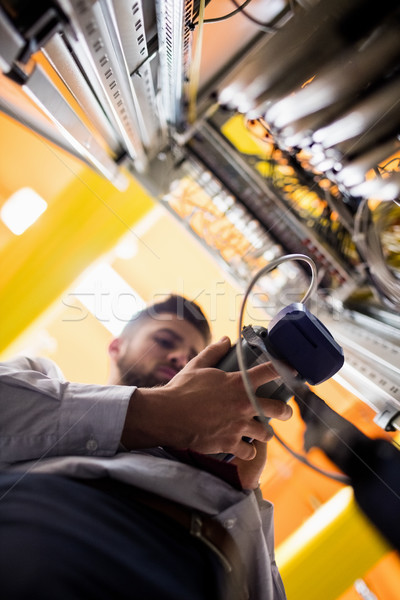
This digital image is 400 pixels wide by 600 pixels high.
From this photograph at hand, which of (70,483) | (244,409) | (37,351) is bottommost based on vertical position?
(244,409)

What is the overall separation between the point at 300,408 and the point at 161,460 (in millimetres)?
377

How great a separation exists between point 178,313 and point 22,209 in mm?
990

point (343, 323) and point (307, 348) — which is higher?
point (307, 348)

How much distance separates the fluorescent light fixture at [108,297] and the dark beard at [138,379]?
0.39 metres

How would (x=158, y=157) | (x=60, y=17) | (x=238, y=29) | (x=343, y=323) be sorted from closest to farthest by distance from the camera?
1. (x=60, y=17)
2. (x=238, y=29)
3. (x=343, y=323)
4. (x=158, y=157)

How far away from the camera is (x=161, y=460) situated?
25.0 inches

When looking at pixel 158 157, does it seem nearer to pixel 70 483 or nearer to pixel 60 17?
pixel 60 17

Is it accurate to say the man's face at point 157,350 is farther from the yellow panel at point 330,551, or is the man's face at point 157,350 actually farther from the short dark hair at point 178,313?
the yellow panel at point 330,551

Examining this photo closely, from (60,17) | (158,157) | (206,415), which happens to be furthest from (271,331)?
(158,157)

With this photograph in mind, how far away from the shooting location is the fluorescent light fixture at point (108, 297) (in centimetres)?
146

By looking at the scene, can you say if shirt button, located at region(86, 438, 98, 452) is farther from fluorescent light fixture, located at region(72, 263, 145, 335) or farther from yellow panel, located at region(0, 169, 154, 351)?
yellow panel, located at region(0, 169, 154, 351)

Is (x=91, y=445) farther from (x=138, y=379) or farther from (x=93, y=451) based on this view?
(x=138, y=379)

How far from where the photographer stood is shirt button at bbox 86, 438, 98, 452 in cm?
61

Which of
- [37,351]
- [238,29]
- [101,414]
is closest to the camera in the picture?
[101,414]
